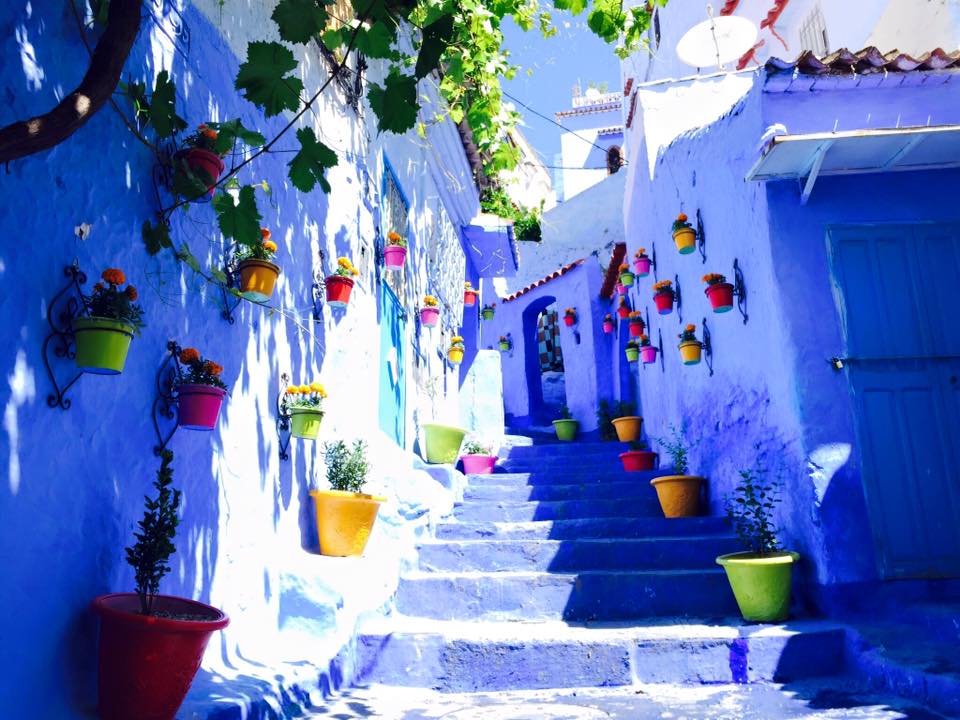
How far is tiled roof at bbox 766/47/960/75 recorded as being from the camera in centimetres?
518

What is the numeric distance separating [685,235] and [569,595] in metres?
3.23

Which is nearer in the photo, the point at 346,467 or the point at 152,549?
the point at 152,549

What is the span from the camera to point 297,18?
2361mm

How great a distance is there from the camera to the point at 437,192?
9578mm

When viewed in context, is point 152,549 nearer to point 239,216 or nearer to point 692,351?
point 239,216

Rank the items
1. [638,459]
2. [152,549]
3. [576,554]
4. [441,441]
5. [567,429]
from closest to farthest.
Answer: [152,549] → [576,554] → [441,441] → [638,459] → [567,429]

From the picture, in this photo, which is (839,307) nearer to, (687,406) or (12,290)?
(687,406)

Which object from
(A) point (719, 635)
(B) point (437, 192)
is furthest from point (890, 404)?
(B) point (437, 192)

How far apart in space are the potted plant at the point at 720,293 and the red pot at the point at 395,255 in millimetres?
2764

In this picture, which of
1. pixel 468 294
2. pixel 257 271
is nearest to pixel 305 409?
pixel 257 271

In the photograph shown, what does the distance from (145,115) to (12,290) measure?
3.81 ft

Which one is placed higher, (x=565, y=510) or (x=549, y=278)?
(x=549, y=278)

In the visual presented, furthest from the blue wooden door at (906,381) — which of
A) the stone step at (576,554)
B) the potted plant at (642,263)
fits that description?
the potted plant at (642,263)

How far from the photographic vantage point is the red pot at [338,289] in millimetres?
5230
